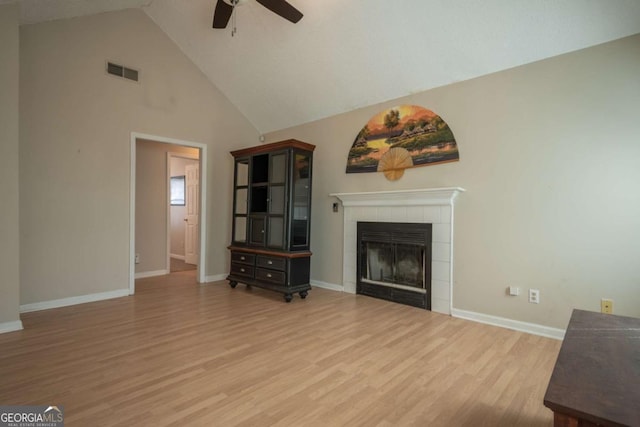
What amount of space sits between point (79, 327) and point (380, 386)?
9.12ft

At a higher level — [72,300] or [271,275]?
[271,275]

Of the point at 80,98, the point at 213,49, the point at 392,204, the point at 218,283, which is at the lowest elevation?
the point at 218,283

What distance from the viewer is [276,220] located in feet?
13.8

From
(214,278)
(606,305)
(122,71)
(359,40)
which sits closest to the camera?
(606,305)

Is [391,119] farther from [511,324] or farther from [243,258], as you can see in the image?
[243,258]

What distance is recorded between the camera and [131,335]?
2.74 meters

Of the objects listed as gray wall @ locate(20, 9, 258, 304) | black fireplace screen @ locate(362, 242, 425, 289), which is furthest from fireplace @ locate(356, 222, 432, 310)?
gray wall @ locate(20, 9, 258, 304)

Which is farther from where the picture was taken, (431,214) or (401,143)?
(401,143)

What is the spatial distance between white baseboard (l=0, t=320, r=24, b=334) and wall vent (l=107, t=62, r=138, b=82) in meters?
2.95

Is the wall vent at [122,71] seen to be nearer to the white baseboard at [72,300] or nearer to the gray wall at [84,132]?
the gray wall at [84,132]

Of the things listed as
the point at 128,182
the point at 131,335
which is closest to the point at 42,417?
the point at 131,335

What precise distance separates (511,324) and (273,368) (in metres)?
2.33

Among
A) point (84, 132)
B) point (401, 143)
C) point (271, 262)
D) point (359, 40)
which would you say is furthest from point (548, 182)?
point (84, 132)

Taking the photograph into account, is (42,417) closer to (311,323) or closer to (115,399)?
(115,399)
